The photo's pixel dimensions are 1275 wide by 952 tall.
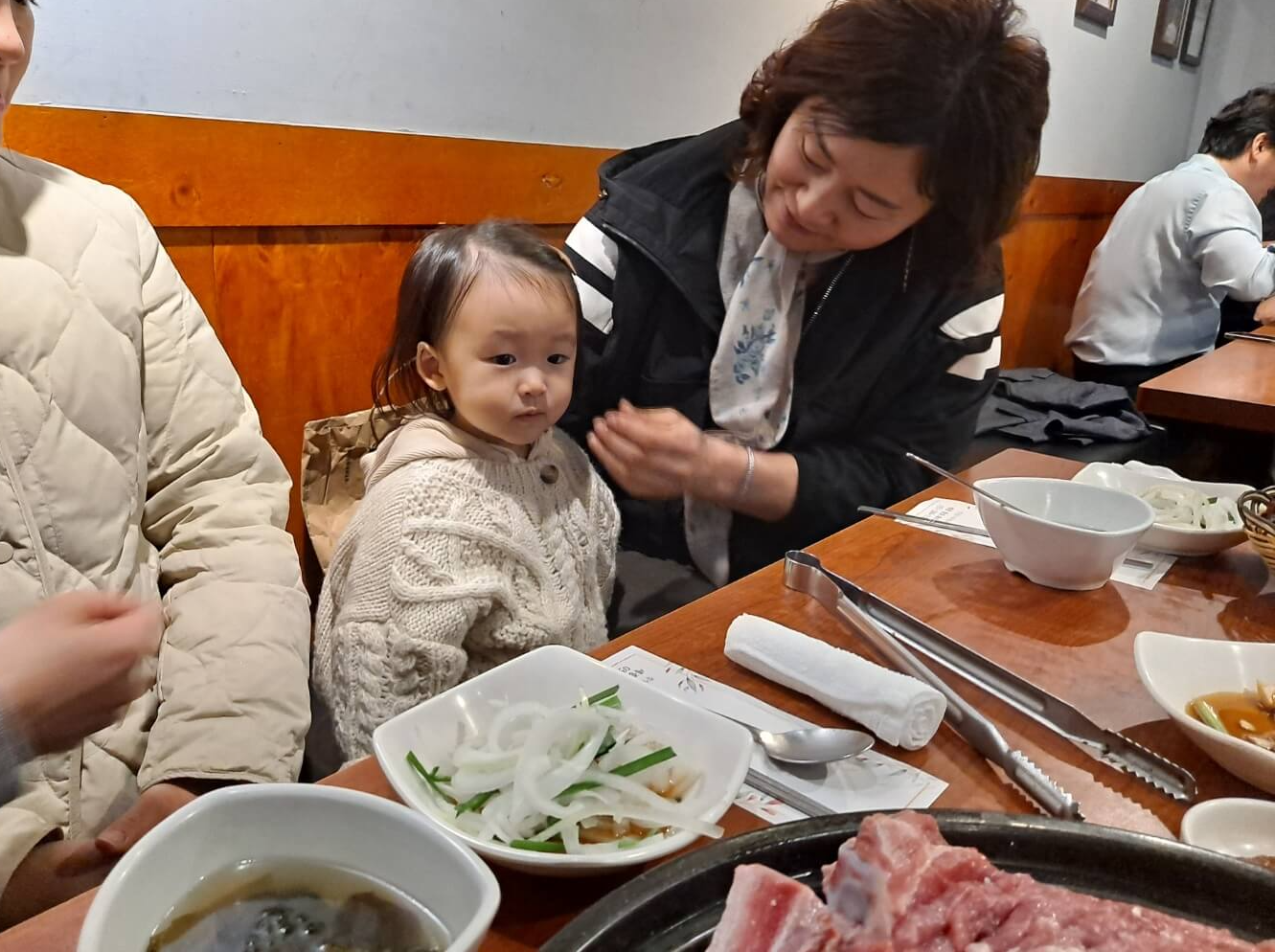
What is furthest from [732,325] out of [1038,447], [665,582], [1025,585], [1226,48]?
[1226,48]

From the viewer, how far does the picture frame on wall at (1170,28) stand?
4.10m

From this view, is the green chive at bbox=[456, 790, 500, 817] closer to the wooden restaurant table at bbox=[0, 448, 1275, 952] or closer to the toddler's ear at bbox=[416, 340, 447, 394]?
the wooden restaurant table at bbox=[0, 448, 1275, 952]

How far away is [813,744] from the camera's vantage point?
2.23ft

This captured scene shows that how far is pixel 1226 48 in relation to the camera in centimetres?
486

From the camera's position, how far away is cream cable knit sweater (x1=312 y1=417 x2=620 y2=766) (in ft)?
3.22

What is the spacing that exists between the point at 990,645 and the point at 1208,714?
7.9 inches

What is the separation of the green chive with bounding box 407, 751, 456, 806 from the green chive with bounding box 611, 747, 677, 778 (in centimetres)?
11

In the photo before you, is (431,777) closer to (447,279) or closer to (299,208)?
(447,279)

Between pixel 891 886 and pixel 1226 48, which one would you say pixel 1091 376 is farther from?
pixel 891 886

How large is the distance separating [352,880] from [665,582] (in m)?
0.95

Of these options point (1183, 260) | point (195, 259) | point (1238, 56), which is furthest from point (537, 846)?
point (1238, 56)

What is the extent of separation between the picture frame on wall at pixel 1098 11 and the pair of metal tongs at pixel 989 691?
3.30m

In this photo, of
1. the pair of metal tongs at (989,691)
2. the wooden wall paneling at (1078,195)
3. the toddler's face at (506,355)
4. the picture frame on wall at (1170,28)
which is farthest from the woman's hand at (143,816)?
the picture frame on wall at (1170,28)

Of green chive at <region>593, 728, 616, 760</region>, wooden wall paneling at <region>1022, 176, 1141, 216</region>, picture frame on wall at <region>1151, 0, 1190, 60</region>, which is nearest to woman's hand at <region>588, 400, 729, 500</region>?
green chive at <region>593, 728, 616, 760</region>
